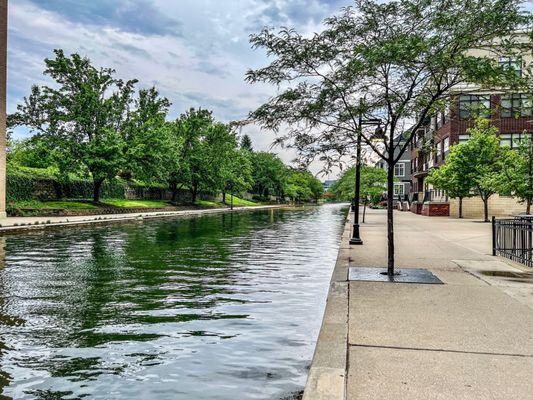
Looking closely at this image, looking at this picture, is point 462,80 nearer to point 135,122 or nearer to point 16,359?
point 16,359

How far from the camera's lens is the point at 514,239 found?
13.1 m

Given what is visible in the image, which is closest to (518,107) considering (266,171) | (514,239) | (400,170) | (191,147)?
(514,239)

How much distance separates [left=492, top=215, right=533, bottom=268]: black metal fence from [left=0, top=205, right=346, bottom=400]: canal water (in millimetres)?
5106

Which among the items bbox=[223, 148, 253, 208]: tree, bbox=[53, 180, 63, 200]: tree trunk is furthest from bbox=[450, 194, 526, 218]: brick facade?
bbox=[53, 180, 63, 200]: tree trunk

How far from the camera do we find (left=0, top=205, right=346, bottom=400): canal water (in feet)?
16.1

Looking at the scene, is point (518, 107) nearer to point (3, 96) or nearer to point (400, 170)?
point (3, 96)

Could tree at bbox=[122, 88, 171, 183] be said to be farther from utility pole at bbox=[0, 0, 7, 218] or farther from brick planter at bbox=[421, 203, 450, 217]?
brick planter at bbox=[421, 203, 450, 217]

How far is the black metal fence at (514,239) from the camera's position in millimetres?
12273

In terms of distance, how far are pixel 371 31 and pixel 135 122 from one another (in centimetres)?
4211

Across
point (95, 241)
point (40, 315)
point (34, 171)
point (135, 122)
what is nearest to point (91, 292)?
point (40, 315)

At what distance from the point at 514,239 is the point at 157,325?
10594 mm

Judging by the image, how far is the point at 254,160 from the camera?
10469 cm

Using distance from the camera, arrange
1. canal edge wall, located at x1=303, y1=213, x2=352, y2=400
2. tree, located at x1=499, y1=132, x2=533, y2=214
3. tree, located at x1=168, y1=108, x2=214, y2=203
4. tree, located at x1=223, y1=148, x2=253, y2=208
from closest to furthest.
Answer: canal edge wall, located at x1=303, y1=213, x2=352, y2=400 → tree, located at x1=499, y1=132, x2=533, y2=214 → tree, located at x1=168, y1=108, x2=214, y2=203 → tree, located at x1=223, y1=148, x2=253, y2=208

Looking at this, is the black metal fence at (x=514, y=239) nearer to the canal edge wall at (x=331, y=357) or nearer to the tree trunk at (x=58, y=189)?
the canal edge wall at (x=331, y=357)
